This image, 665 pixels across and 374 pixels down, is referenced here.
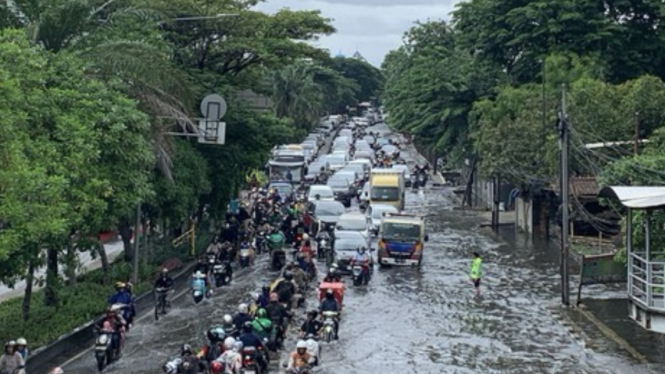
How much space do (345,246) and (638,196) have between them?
15861 millimetres

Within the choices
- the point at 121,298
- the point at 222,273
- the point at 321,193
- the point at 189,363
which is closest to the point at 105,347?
the point at 121,298

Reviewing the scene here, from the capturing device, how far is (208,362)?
18656 millimetres

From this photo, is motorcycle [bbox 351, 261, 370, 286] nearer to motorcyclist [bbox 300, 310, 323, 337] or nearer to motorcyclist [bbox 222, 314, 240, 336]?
motorcyclist [bbox 300, 310, 323, 337]

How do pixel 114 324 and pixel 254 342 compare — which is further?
pixel 114 324

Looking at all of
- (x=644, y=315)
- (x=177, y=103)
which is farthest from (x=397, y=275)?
(x=644, y=315)

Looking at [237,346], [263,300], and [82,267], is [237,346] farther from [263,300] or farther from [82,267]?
[82,267]

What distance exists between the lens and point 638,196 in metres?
20.0

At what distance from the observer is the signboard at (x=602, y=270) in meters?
30.0

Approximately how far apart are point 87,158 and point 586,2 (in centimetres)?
3636

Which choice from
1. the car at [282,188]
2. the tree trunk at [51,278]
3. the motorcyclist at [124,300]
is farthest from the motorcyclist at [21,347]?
the car at [282,188]

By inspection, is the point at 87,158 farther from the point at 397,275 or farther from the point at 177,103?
the point at 397,275

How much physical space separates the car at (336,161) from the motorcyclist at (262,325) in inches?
2014

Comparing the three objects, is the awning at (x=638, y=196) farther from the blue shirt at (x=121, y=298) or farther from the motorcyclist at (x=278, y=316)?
the blue shirt at (x=121, y=298)

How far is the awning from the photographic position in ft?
62.5
